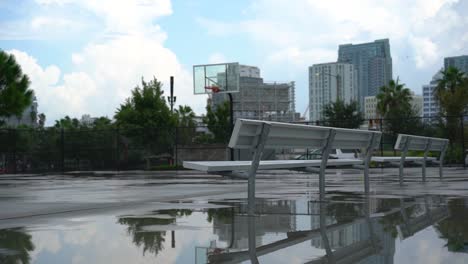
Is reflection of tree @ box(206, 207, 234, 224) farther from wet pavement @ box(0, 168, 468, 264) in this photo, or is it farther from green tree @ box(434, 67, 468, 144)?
green tree @ box(434, 67, 468, 144)

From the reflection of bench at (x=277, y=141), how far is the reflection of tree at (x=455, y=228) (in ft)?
6.09

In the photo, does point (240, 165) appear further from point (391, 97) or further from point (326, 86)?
point (326, 86)

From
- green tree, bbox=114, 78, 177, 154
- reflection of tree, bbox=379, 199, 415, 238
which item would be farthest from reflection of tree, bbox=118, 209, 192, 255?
green tree, bbox=114, 78, 177, 154

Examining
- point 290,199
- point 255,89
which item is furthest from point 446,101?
point 255,89

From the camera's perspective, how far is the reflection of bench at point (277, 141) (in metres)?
7.09

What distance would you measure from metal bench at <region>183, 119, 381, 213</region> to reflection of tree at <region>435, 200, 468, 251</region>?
1.85 meters

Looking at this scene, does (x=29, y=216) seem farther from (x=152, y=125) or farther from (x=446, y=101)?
(x=446, y=101)

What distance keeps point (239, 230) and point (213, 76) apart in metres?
38.1

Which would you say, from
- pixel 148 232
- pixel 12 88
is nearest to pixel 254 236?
pixel 148 232

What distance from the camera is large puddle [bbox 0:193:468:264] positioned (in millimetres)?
4748

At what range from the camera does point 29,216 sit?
7.80 metres

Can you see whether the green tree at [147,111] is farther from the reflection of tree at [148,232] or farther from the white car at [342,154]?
the reflection of tree at [148,232]

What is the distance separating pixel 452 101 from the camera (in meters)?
41.6

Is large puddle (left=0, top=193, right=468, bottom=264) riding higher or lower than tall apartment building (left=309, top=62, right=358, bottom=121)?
lower
